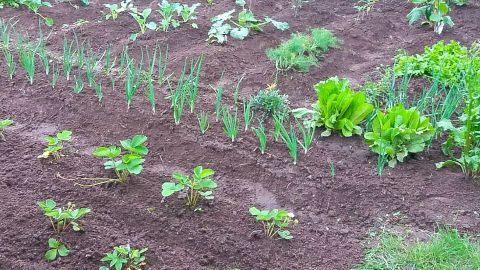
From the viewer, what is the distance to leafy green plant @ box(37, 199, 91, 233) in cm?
296

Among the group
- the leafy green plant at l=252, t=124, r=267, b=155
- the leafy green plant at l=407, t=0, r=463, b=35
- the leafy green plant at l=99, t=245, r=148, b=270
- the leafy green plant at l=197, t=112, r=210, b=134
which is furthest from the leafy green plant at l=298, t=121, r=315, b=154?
the leafy green plant at l=407, t=0, r=463, b=35

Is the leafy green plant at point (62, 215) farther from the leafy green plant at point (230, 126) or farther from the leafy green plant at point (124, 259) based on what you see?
the leafy green plant at point (230, 126)

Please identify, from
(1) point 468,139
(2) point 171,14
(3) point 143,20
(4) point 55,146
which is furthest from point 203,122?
(2) point 171,14

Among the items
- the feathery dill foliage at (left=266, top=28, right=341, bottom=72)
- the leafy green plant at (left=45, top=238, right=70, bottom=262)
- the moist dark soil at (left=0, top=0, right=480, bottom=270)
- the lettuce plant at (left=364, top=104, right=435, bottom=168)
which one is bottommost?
the moist dark soil at (left=0, top=0, right=480, bottom=270)

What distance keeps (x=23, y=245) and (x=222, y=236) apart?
3.02 ft

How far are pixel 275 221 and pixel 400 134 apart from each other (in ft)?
3.49

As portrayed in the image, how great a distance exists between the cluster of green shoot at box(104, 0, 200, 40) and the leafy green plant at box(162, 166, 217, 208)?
226 centimetres

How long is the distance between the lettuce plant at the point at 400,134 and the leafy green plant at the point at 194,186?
1093 millimetres

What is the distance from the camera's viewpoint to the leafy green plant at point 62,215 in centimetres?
296

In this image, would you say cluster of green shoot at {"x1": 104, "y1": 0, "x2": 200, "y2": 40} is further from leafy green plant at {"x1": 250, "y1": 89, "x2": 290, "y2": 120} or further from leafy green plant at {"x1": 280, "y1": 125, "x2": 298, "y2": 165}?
leafy green plant at {"x1": 280, "y1": 125, "x2": 298, "y2": 165}

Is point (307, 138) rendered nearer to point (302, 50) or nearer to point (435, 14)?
point (302, 50)

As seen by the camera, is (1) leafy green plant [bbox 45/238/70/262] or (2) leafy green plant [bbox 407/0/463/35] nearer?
(1) leafy green plant [bbox 45/238/70/262]

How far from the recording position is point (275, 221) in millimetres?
3176

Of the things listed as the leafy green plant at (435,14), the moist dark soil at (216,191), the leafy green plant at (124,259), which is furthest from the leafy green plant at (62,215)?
the leafy green plant at (435,14)
